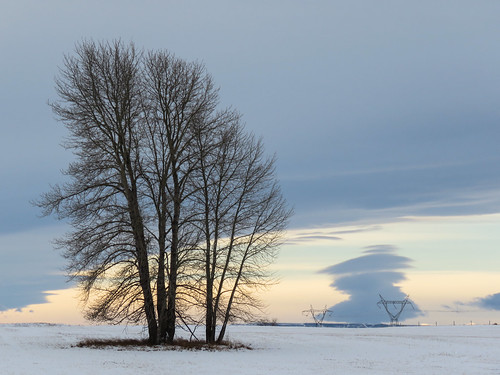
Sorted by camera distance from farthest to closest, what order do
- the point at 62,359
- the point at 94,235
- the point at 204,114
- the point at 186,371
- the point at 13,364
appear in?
the point at 204,114 → the point at 94,235 → the point at 62,359 → the point at 13,364 → the point at 186,371

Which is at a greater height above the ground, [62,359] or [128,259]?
[128,259]

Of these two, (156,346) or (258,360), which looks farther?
(156,346)

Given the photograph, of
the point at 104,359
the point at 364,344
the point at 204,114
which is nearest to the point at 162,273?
the point at 104,359

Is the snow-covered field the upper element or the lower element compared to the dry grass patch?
lower

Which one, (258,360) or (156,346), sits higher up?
(156,346)

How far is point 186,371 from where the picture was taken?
24.5 m

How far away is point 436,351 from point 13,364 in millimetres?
22936

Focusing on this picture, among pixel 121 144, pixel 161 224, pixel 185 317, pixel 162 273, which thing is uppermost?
pixel 121 144

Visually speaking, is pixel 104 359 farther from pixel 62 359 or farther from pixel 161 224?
pixel 161 224

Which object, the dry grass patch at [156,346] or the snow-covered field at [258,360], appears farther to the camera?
the dry grass patch at [156,346]

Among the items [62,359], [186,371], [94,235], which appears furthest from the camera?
[94,235]

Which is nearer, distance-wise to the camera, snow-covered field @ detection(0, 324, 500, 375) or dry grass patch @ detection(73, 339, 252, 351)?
snow-covered field @ detection(0, 324, 500, 375)

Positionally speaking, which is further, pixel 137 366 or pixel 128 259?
pixel 128 259

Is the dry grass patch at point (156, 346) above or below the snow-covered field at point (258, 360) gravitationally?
above
